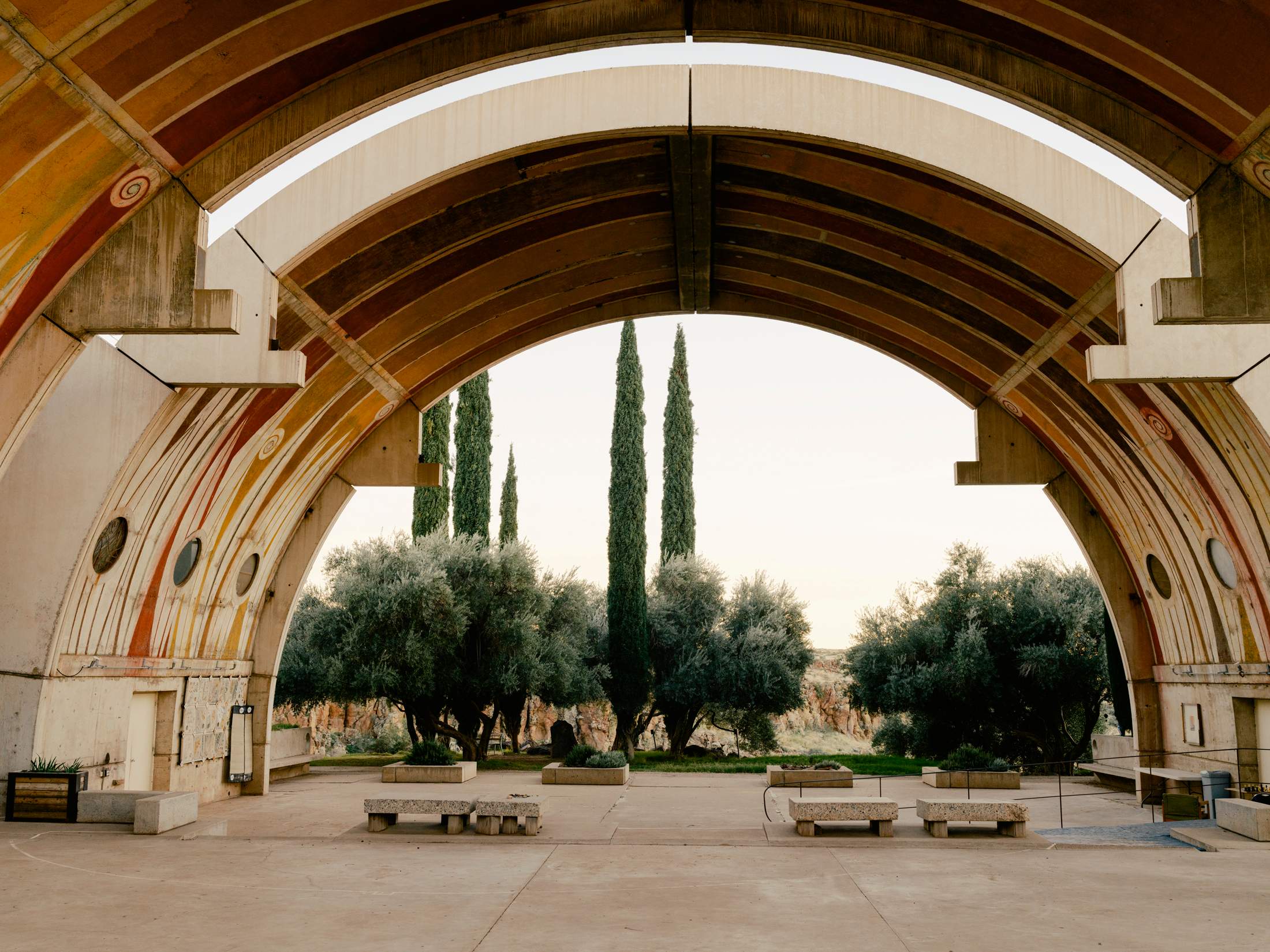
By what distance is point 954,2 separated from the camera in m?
10.4

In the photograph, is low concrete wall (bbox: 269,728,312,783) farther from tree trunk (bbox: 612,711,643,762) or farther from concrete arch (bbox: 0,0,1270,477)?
concrete arch (bbox: 0,0,1270,477)

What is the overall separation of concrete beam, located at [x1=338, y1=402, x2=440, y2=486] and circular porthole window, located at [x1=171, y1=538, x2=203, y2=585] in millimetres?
4152

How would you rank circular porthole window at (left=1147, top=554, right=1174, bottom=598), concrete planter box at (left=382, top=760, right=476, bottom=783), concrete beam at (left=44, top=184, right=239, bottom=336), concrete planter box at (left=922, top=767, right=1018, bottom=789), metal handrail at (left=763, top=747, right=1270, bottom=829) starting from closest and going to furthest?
concrete beam at (left=44, top=184, right=239, bottom=336)
metal handrail at (left=763, top=747, right=1270, bottom=829)
circular porthole window at (left=1147, top=554, right=1174, bottom=598)
concrete planter box at (left=922, top=767, right=1018, bottom=789)
concrete planter box at (left=382, top=760, right=476, bottom=783)

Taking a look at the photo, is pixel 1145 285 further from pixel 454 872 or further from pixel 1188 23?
pixel 454 872

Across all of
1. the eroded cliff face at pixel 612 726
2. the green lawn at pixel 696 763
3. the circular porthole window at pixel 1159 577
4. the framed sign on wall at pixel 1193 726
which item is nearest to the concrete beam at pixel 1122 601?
the circular porthole window at pixel 1159 577

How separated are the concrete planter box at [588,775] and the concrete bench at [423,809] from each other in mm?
9127

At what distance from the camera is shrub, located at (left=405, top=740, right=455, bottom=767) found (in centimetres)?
2277

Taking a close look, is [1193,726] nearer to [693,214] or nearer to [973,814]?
[973,814]

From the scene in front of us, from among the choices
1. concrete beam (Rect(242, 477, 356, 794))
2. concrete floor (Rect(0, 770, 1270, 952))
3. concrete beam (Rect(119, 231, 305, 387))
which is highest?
concrete beam (Rect(119, 231, 305, 387))

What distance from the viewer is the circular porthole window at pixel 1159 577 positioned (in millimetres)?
18750

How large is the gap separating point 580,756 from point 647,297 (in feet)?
32.2

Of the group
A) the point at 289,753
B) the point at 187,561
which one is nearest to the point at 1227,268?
the point at 187,561

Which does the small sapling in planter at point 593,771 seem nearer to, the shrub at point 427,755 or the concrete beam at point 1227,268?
the shrub at point 427,755

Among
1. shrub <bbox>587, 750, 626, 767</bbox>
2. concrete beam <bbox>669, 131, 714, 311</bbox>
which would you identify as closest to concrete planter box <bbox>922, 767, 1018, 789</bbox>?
shrub <bbox>587, 750, 626, 767</bbox>
